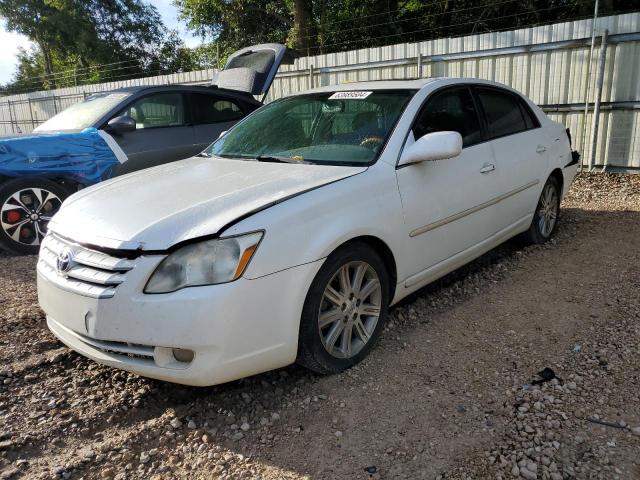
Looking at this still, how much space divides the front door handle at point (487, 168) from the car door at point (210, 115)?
362 centimetres

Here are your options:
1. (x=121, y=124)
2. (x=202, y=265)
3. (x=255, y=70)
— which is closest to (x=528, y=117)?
(x=255, y=70)

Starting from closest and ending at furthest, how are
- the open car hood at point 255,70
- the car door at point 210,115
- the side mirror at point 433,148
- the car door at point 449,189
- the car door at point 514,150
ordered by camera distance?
the side mirror at point 433,148 < the car door at point 449,189 < the car door at point 514,150 < the car door at point 210,115 < the open car hood at point 255,70

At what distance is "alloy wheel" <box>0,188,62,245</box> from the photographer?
5.47 metres

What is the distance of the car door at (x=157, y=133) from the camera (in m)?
6.02

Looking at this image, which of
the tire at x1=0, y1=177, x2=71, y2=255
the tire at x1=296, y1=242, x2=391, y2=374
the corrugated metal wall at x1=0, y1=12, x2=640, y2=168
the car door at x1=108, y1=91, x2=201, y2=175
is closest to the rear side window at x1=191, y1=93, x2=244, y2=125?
the car door at x1=108, y1=91, x2=201, y2=175

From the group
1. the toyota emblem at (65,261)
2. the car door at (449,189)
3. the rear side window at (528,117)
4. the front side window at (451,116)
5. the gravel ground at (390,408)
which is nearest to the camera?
the gravel ground at (390,408)

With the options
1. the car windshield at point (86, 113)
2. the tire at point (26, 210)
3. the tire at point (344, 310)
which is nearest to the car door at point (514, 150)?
the tire at point (344, 310)

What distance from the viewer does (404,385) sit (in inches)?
116

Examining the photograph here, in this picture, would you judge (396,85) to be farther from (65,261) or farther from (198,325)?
(65,261)

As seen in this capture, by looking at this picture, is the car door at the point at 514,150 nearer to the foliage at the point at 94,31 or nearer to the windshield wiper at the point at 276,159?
the windshield wiper at the point at 276,159

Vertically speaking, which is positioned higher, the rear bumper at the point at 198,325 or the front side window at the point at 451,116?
the front side window at the point at 451,116

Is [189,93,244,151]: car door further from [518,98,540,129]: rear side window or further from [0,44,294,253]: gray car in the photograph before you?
[518,98,540,129]: rear side window

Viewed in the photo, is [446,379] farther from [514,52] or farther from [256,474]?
[514,52]

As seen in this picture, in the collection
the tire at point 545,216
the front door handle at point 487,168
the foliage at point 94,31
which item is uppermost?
the foliage at point 94,31
